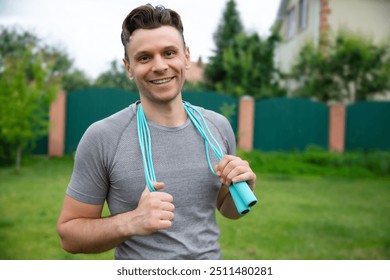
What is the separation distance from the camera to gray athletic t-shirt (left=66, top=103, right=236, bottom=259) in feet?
3.30

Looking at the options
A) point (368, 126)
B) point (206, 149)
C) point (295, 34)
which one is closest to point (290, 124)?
point (368, 126)

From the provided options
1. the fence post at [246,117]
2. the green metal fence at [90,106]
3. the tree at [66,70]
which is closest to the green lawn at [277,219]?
the green metal fence at [90,106]

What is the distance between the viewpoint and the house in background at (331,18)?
328 inches

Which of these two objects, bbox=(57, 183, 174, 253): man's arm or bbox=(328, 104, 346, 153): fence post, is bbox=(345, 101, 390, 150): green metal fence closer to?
bbox=(328, 104, 346, 153): fence post

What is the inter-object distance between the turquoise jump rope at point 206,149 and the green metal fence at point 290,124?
4.20 meters

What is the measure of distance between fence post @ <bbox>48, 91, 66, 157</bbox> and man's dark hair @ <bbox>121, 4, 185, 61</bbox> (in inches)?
129

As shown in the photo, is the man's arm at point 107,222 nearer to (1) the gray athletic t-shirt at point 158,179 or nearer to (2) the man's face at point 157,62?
(1) the gray athletic t-shirt at point 158,179

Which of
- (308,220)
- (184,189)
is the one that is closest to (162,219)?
(184,189)

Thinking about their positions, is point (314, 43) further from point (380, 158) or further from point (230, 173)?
point (230, 173)

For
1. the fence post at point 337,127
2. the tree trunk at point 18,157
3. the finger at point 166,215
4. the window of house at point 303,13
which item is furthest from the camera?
the window of house at point 303,13

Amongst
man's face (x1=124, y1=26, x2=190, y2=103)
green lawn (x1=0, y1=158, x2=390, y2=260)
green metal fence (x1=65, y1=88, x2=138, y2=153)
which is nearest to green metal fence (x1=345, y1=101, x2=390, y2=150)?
green lawn (x1=0, y1=158, x2=390, y2=260)

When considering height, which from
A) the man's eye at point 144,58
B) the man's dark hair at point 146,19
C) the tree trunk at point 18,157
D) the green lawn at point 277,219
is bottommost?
the green lawn at point 277,219

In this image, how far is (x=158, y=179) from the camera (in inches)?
40.8

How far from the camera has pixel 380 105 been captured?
7172mm
